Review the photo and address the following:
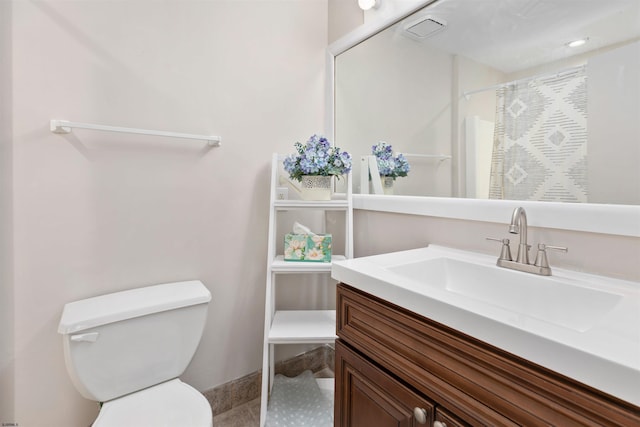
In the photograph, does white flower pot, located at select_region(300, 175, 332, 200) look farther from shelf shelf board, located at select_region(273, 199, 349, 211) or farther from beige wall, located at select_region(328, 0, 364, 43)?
beige wall, located at select_region(328, 0, 364, 43)

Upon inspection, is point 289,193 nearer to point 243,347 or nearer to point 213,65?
point 213,65

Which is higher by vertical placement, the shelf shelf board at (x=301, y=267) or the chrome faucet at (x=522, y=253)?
the chrome faucet at (x=522, y=253)

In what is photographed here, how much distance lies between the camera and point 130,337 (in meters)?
1.09

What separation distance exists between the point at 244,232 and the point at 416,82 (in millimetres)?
1090

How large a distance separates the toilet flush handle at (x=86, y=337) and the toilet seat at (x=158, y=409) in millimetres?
238

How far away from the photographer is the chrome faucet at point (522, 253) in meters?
0.85

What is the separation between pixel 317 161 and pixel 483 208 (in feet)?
2.34

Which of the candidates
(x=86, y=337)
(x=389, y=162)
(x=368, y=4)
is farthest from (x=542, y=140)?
(x=86, y=337)

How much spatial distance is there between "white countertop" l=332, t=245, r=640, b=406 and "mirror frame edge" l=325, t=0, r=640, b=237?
139 millimetres

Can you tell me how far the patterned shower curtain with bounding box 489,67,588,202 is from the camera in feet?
3.00

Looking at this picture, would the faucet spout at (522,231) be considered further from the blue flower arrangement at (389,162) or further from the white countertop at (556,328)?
the blue flower arrangement at (389,162)

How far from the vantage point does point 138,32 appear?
1269 mm

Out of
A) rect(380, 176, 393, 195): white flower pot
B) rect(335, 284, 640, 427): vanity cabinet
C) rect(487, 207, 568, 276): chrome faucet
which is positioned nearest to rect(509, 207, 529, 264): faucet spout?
rect(487, 207, 568, 276): chrome faucet

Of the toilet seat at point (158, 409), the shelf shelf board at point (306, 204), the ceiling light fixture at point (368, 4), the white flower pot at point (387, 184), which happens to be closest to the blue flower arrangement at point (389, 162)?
the white flower pot at point (387, 184)
